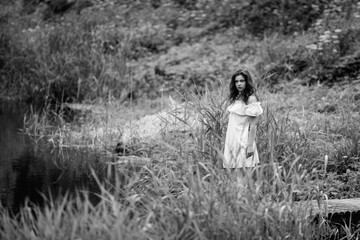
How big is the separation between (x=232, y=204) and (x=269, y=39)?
8435mm

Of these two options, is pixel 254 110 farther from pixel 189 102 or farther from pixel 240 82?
pixel 189 102

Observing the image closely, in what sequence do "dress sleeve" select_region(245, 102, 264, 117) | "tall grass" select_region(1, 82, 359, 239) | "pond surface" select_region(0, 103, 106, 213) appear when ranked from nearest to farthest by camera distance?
"tall grass" select_region(1, 82, 359, 239) → "dress sleeve" select_region(245, 102, 264, 117) → "pond surface" select_region(0, 103, 106, 213)

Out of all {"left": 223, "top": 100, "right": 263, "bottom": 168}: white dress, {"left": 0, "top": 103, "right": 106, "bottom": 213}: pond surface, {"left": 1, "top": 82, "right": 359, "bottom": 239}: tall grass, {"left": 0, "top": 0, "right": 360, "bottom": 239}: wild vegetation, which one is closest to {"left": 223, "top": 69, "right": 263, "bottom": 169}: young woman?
{"left": 223, "top": 100, "right": 263, "bottom": 168}: white dress

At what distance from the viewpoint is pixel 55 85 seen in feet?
38.0

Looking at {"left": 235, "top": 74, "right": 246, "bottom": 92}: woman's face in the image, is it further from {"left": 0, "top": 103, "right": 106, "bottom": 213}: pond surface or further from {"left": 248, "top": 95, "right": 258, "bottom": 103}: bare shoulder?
{"left": 0, "top": 103, "right": 106, "bottom": 213}: pond surface

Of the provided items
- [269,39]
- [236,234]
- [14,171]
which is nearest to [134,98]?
[269,39]

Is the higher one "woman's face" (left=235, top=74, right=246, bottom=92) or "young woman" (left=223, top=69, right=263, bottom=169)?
"woman's face" (left=235, top=74, right=246, bottom=92)

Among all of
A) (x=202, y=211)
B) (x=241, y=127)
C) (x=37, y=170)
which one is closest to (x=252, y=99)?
(x=241, y=127)

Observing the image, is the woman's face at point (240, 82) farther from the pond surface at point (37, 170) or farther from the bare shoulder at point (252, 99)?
the pond surface at point (37, 170)

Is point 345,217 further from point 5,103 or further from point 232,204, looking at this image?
point 5,103

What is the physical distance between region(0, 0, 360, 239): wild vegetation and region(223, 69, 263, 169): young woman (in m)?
0.25

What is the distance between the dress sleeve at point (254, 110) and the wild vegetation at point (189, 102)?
0.47 m

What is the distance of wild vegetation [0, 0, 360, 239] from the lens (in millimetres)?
3693

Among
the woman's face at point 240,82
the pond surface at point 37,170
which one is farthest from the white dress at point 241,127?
the pond surface at point 37,170
